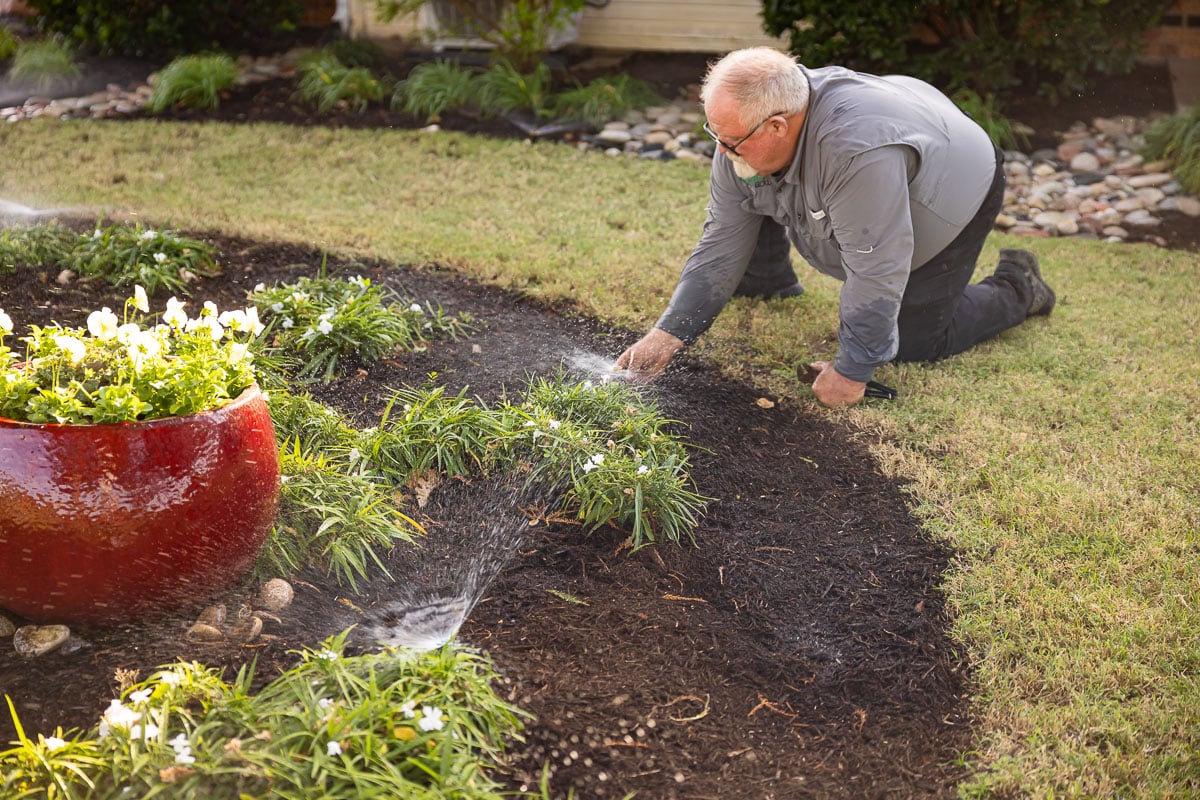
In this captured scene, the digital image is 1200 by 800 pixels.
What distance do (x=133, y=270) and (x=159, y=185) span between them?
208 centimetres

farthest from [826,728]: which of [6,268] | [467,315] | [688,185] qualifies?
[688,185]

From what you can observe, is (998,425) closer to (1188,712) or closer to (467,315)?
(1188,712)

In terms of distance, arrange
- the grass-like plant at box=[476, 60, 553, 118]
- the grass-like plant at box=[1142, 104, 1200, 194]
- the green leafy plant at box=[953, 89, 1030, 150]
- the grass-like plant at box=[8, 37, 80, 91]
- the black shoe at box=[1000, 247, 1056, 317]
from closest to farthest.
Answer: the black shoe at box=[1000, 247, 1056, 317]
the grass-like plant at box=[1142, 104, 1200, 194]
the green leafy plant at box=[953, 89, 1030, 150]
the grass-like plant at box=[476, 60, 553, 118]
the grass-like plant at box=[8, 37, 80, 91]

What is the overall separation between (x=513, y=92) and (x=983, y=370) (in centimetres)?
516

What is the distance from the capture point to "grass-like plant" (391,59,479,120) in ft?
27.3

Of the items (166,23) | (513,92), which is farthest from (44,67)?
(513,92)

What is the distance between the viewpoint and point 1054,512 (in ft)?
11.1

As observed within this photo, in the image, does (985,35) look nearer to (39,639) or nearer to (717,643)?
(717,643)

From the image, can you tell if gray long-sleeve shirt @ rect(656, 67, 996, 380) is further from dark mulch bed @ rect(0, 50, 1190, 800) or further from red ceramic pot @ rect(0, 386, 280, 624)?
red ceramic pot @ rect(0, 386, 280, 624)

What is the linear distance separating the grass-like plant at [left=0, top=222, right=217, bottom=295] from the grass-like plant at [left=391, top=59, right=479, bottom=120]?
12.1ft

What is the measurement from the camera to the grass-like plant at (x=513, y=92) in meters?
8.32

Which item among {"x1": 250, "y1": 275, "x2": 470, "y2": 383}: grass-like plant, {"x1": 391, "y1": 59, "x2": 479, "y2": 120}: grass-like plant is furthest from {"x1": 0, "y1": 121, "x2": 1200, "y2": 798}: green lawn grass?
{"x1": 250, "y1": 275, "x2": 470, "y2": 383}: grass-like plant

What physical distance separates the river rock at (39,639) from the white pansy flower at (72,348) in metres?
0.66

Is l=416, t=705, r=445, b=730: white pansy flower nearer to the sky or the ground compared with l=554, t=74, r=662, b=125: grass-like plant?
nearer to the sky
